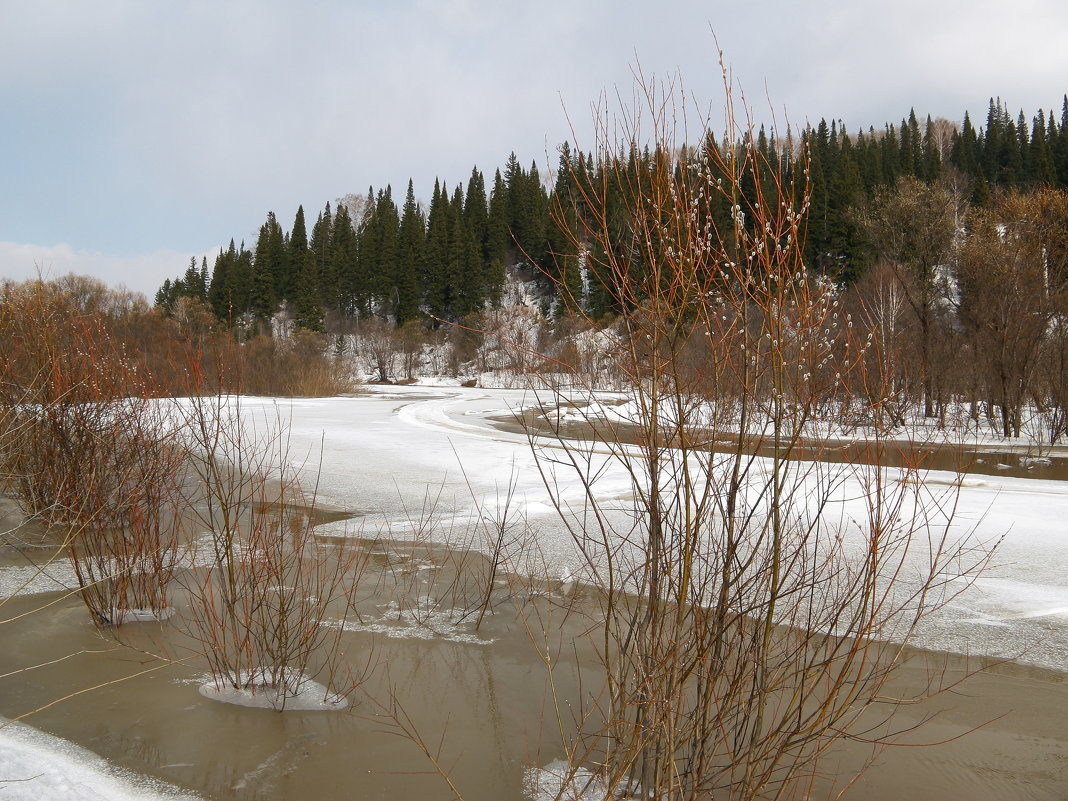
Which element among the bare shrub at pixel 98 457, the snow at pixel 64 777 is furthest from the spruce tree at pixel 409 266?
the snow at pixel 64 777

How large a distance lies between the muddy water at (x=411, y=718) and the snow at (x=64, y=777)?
8 cm

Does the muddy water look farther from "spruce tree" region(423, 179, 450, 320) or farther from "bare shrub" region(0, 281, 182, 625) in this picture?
"spruce tree" region(423, 179, 450, 320)

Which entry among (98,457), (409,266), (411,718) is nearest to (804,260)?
(411,718)

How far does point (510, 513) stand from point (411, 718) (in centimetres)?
374

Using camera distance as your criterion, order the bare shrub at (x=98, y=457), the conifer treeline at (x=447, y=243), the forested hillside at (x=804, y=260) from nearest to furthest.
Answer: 1. the forested hillside at (x=804, y=260)
2. the bare shrub at (x=98, y=457)
3. the conifer treeline at (x=447, y=243)

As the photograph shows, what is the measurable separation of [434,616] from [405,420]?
1325cm

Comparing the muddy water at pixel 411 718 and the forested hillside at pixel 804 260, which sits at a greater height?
the forested hillside at pixel 804 260

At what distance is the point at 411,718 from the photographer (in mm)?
3543

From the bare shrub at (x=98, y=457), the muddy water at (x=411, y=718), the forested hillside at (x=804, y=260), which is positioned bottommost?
the muddy water at (x=411, y=718)

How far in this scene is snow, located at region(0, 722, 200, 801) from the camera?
9.21 feet

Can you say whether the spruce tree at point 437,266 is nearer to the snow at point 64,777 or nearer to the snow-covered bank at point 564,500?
the snow-covered bank at point 564,500

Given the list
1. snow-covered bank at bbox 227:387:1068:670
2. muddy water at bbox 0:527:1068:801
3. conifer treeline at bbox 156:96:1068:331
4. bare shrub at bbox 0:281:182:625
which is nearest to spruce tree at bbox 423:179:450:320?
conifer treeline at bbox 156:96:1068:331

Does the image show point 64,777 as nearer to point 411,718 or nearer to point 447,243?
point 411,718

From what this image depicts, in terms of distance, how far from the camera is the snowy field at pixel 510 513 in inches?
122
